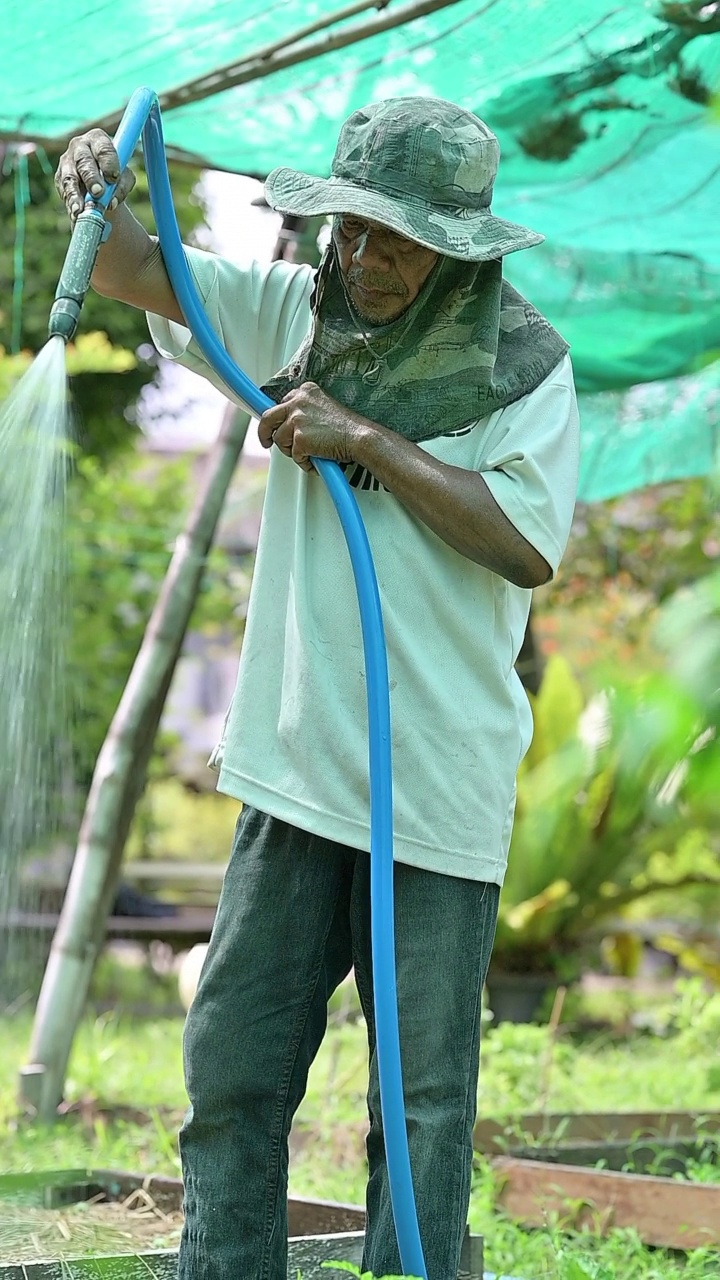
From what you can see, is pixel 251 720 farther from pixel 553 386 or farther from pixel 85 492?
pixel 85 492

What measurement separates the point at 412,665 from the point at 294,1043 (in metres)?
0.56

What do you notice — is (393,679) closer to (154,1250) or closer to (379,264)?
(379,264)

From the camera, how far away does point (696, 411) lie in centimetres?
540

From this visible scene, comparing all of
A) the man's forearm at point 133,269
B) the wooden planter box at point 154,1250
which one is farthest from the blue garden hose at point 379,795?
the wooden planter box at point 154,1250

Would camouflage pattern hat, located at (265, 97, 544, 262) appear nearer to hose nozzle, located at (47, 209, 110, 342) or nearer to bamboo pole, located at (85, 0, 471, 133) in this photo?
hose nozzle, located at (47, 209, 110, 342)

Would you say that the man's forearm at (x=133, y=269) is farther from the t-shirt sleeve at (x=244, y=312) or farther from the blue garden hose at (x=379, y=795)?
the blue garden hose at (x=379, y=795)

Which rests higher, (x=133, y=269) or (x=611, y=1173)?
(x=133, y=269)

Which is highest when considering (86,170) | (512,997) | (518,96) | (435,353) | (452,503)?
(518,96)

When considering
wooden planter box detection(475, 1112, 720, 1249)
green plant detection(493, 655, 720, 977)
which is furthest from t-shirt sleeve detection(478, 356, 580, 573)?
green plant detection(493, 655, 720, 977)

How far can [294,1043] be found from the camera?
2.17m

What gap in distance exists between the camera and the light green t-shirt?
212 cm

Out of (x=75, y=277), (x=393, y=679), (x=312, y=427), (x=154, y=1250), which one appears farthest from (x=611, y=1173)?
(x=75, y=277)

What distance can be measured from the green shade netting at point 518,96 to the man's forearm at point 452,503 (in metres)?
1.39

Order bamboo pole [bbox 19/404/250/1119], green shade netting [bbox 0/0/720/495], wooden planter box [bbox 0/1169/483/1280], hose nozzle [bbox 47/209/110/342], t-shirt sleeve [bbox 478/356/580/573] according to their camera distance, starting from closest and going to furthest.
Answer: hose nozzle [bbox 47/209/110/342], t-shirt sleeve [bbox 478/356/580/573], wooden planter box [bbox 0/1169/483/1280], green shade netting [bbox 0/0/720/495], bamboo pole [bbox 19/404/250/1119]
